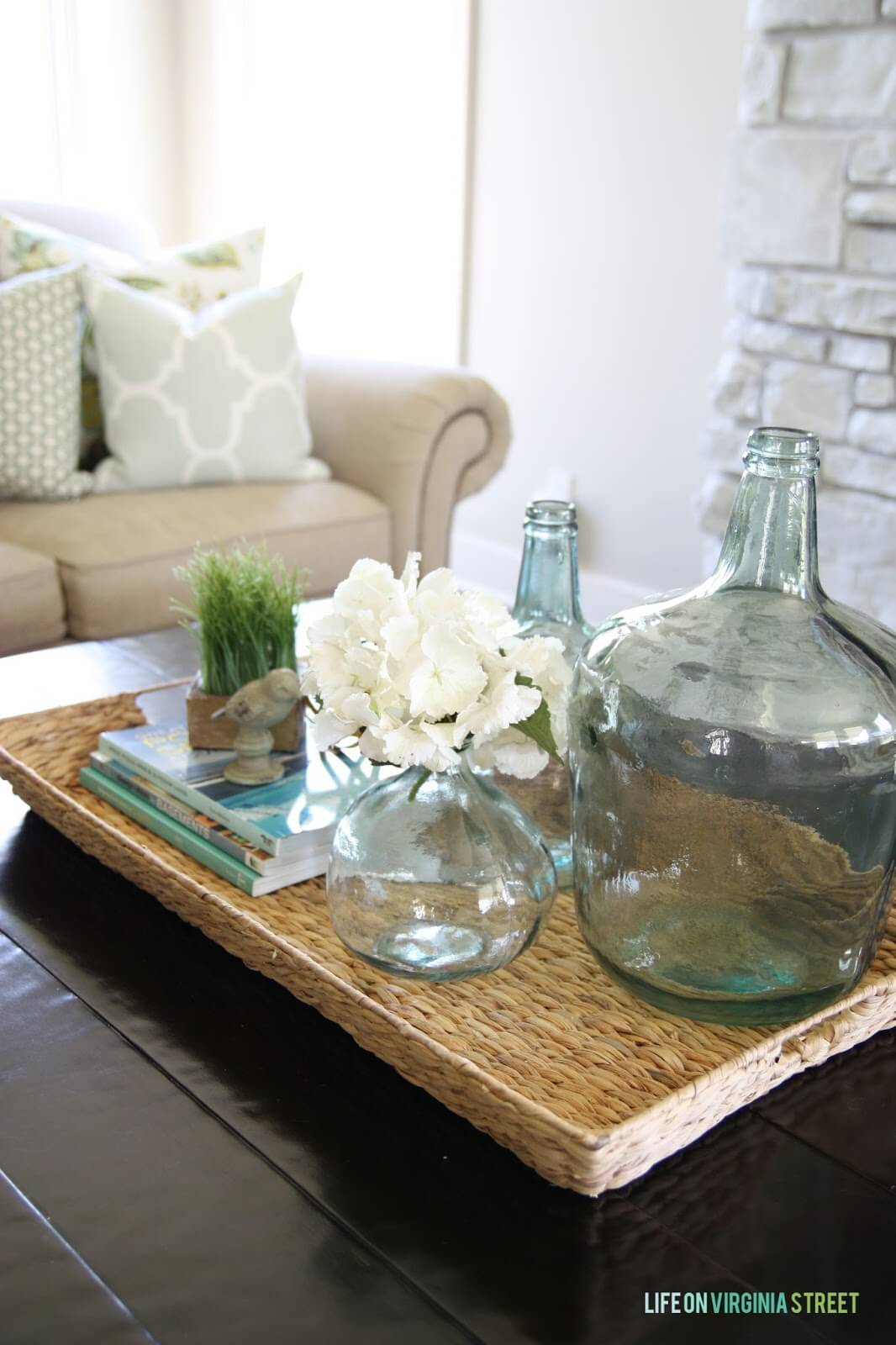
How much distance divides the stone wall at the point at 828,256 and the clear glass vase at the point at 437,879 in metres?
1.70

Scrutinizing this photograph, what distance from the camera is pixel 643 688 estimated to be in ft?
2.45

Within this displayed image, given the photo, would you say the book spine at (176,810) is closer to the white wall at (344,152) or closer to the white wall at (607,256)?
the white wall at (607,256)

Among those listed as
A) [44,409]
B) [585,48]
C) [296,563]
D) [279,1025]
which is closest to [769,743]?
[279,1025]

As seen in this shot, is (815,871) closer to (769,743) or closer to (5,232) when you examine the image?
(769,743)

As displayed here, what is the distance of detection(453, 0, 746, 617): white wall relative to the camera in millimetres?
2670

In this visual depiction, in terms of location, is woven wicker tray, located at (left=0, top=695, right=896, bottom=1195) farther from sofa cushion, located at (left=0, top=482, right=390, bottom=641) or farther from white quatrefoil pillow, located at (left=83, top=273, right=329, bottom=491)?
white quatrefoil pillow, located at (left=83, top=273, right=329, bottom=491)

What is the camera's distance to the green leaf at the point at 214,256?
7.95 ft

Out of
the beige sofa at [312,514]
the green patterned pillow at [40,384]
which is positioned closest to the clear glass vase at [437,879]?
the beige sofa at [312,514]

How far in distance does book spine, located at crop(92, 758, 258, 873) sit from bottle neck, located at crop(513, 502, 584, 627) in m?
0.26

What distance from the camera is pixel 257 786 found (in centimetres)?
101

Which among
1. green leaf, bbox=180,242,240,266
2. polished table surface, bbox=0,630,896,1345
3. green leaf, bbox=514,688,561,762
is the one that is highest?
green leaf, bbox=180,242,240,266

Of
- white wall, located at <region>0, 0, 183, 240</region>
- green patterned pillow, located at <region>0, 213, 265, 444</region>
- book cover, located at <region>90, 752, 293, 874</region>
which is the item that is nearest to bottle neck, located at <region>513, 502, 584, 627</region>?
book cover, located at <region>90, 752, 293, 874</region>

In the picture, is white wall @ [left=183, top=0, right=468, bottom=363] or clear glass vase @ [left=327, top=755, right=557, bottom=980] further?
white wall @ [left=183, top=0, right=468, bottom=363]

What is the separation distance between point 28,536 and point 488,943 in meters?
1.48
